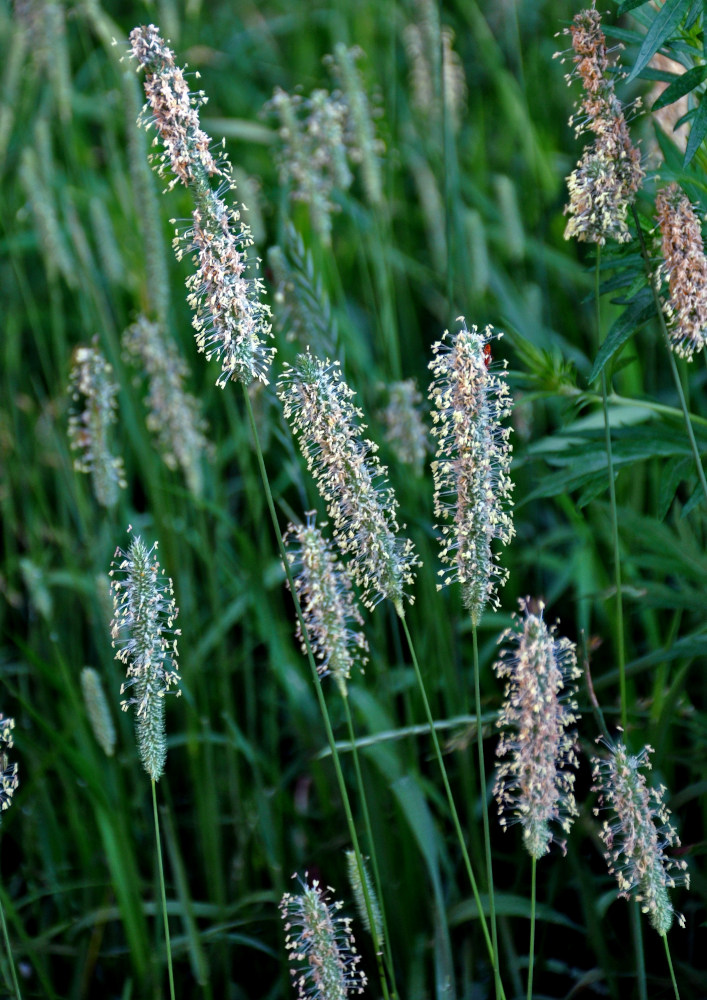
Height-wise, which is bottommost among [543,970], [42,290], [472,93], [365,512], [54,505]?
[543,970]

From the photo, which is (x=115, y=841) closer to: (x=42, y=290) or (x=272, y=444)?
(x=272, y=444)

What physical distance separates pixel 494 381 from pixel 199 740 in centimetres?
109

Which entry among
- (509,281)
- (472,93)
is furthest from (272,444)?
(472,93)

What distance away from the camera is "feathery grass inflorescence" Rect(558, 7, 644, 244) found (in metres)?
0.95

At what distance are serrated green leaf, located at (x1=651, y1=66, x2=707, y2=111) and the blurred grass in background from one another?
142mm

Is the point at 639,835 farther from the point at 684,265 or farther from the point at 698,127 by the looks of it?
the point at 698,127

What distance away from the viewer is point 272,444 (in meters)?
2.06

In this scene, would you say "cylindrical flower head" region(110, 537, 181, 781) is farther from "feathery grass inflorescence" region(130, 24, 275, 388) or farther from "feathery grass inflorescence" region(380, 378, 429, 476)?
"feathery grass inflorescence" region(380, 378, 429, 476)

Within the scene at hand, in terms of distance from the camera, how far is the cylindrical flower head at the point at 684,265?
3.19 feet

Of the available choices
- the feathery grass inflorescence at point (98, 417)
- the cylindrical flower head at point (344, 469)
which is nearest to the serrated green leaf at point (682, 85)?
the cylindrical flower head at point (344, 469)

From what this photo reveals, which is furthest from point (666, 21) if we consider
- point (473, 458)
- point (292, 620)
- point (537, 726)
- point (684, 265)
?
point (292, 620)

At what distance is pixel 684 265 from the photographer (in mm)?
974

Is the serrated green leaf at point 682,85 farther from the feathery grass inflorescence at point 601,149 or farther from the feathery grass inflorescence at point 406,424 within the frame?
the feathery grass inflorescence at point 406,424

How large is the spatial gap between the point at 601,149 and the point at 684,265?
0.43 ft
